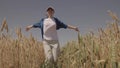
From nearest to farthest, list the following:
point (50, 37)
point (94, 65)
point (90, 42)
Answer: point (94, 65) < point (90, 42) < point (50, 37)

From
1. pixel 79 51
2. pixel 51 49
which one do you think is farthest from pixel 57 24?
pixel 79 51

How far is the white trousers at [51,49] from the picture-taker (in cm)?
586

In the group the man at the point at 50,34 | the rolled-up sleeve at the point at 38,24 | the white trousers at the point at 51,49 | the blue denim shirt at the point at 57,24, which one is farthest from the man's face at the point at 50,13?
the white trousers at the point at 51,49

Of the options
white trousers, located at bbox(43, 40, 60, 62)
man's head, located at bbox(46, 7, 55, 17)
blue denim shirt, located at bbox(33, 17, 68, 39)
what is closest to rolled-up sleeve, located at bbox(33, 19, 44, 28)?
blue denim shirt, located at bbox(33, 17, 68, 39)

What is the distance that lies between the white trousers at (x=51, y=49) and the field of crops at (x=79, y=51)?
0.58ft

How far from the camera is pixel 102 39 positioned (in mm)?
3137

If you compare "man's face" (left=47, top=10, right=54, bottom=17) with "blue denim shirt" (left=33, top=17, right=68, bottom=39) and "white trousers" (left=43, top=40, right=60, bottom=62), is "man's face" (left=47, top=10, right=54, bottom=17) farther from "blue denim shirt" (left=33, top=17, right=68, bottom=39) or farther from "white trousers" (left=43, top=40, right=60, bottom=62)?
"white trousers" (left=43, top=40, right=60, bottom=62)

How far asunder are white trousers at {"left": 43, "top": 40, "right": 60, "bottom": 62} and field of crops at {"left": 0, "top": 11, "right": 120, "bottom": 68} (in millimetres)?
176

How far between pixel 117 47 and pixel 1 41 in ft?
9.18

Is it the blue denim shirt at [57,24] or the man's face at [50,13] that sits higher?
the man's face at [50,13]

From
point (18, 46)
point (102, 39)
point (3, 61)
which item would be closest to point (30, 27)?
point (18, 46)

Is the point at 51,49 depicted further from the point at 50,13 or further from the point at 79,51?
the point at 79,51

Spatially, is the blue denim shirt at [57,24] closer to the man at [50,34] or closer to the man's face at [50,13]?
the man at [50,34]

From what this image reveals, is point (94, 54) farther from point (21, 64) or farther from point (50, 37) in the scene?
point (50, 37)
